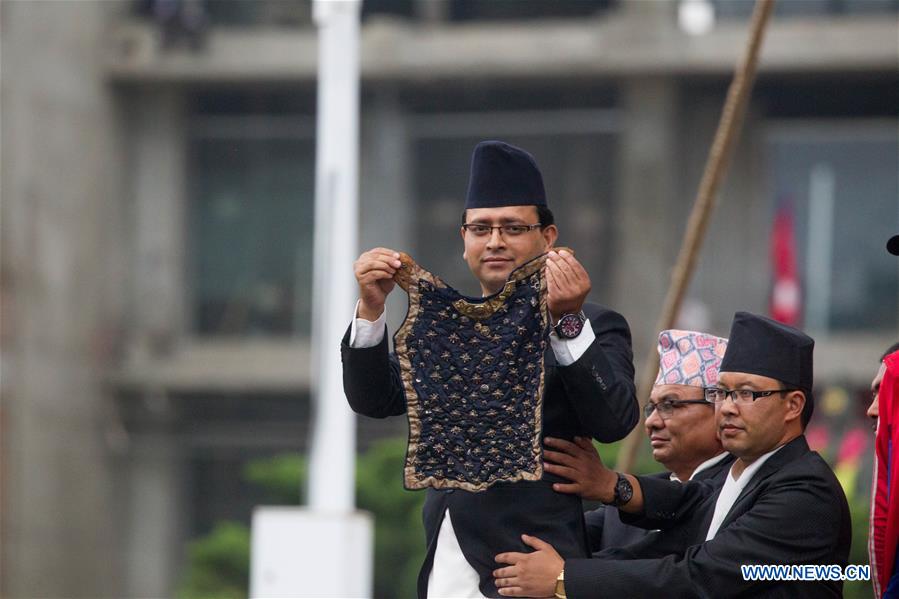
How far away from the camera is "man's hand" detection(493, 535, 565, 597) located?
152 inches

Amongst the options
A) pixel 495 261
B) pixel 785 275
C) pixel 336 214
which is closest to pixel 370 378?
pixel 495 261

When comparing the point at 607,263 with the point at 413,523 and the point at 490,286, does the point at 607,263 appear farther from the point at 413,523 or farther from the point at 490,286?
the point at 490,286

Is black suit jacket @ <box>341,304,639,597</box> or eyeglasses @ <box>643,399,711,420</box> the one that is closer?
black suit jacket @ <box>341,304,639,597</box>

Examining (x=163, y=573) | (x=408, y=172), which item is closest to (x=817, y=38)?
(x=408, y=172)

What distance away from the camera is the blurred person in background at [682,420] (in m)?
4.57

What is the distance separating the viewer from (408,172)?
2198 cm

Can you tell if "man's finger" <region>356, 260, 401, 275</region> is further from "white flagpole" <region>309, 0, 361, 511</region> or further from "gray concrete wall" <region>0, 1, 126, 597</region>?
"gray concrete wall" <region>0, 1, 126, 597</region>

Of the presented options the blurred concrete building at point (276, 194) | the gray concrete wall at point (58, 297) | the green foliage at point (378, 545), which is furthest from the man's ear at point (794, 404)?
the gray concrete wall at point (58, 297)

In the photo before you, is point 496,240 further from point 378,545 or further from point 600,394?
point 378,545

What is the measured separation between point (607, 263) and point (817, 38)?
13.2 feet

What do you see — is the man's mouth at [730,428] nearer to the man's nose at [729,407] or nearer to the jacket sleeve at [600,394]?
the man's nose at [729,407]

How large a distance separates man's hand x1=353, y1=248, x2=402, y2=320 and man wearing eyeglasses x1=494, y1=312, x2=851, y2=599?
0.69 metres

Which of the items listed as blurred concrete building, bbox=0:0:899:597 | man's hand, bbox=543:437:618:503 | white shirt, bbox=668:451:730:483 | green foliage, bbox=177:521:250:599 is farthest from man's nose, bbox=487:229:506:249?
blurred concrete building, bbox=0:0:899:597

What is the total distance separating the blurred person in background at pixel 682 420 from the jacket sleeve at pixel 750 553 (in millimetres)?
623
